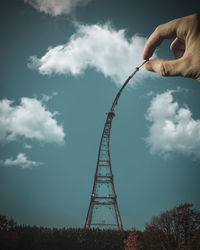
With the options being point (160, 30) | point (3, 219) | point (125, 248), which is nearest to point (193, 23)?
point (160, 30)

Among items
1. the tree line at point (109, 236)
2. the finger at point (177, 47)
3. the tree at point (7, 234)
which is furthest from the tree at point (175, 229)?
the finger at point (177, 47)

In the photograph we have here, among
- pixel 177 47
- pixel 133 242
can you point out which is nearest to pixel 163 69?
pixel 177 47

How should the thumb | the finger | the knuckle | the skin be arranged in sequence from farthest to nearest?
the finger < the knuckle < the thumb < the skin

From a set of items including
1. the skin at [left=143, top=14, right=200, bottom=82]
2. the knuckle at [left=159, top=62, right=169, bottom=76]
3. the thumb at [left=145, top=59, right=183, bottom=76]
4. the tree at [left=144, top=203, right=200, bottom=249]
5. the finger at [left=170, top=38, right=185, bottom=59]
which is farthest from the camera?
the tree at [left=144, top=203, right=200, bottom=249]

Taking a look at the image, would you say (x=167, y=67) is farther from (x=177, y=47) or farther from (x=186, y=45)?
(x=177, y=47)

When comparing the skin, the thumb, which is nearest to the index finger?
the skin

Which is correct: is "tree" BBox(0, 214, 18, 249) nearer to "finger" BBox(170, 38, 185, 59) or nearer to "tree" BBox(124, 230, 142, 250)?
"tree" BBox(124, 230, 142, 250)
